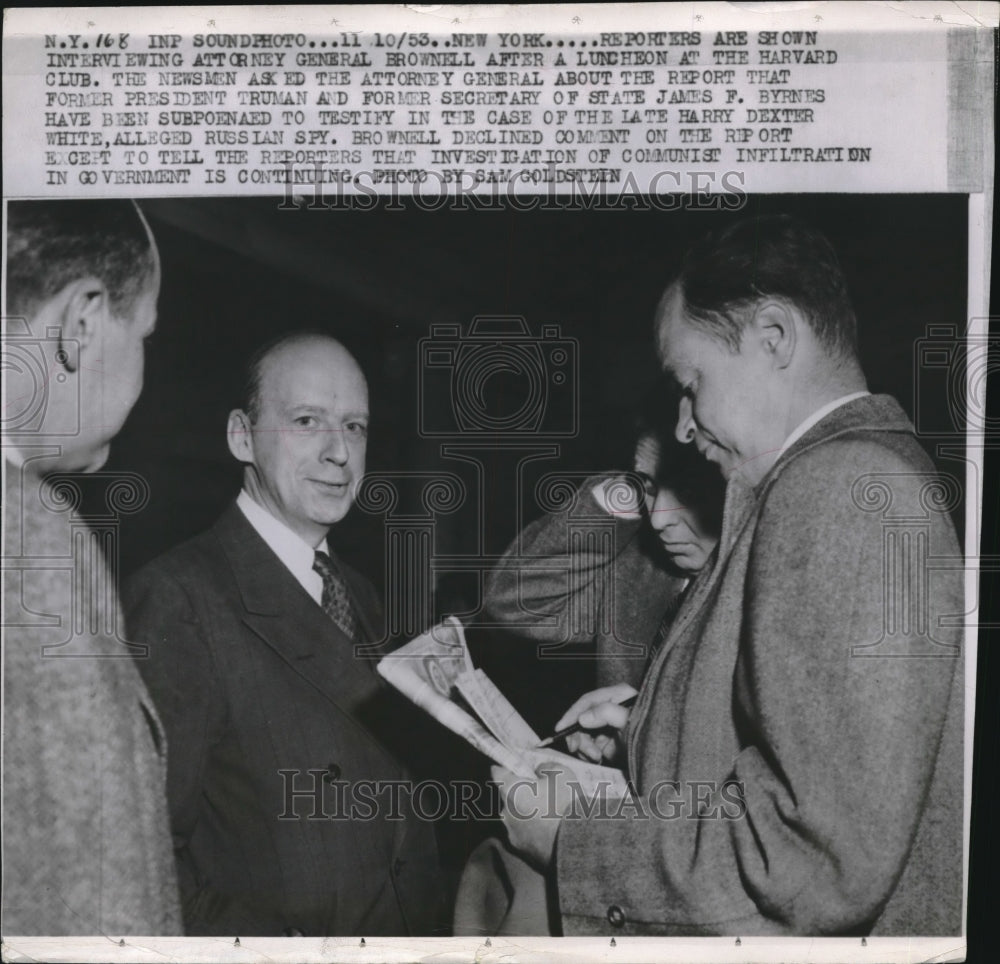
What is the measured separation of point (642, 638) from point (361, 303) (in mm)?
1398

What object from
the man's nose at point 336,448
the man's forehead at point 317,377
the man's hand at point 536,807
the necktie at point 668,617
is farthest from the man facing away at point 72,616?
the necktie at point 668,617

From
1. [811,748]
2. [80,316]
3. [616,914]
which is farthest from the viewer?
[80,316]

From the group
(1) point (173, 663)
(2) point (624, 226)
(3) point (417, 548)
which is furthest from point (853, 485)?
(1) point (173, 663)

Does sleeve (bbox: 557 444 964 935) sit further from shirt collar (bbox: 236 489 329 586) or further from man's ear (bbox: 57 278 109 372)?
man's ear (bbox: 57 278 109 372)

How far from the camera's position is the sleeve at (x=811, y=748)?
12.1ft

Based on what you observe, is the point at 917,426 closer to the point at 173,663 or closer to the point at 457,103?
the point at 457,103

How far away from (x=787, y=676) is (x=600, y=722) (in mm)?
600

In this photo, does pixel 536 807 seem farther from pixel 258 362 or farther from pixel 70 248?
pixel 70 248

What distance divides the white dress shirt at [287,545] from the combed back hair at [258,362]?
27 centimetres

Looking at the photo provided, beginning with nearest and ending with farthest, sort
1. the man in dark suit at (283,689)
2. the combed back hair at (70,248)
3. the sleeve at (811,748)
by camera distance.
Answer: the sleeve at (811,748), the man in dark suit at (283,689), the combed back hair at (70,248)

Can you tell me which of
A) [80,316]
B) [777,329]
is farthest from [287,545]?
[777,329]

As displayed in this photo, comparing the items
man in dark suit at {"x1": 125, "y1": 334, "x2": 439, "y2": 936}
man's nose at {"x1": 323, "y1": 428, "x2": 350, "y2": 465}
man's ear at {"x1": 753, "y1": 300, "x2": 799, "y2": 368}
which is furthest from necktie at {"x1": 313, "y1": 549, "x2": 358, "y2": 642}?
man's ear at {"x1": 753, "y1": 300, "x2": 799, "y2": 368}

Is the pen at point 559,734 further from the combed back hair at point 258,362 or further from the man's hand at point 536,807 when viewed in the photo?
the combed back hair at point 258,362

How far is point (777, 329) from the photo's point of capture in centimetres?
385
